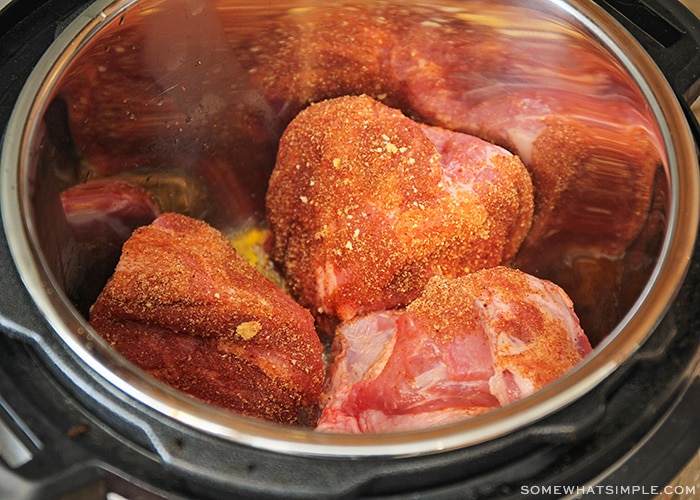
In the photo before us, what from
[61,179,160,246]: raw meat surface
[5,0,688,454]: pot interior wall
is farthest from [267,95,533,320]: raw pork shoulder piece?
[61,179,160,246]: raw meat surface

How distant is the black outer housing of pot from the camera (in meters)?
0.66

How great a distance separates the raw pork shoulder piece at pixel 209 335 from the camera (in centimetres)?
93

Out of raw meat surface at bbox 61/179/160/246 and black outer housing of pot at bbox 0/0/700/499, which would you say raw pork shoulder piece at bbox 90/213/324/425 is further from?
black outer housing of pot at bbox 0/0/700/499

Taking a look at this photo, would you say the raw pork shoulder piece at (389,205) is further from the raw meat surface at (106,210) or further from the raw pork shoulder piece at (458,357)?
the raw meat surface at (106,210)

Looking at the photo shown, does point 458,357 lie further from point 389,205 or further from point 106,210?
point 106,210

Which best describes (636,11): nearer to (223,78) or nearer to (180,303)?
(223,78)

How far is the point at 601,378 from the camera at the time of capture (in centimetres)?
69

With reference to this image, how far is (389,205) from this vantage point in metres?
1.10

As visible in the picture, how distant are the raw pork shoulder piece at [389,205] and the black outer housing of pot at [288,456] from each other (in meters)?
0.39

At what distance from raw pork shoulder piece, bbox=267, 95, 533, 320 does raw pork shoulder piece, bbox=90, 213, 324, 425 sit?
0.47 ft

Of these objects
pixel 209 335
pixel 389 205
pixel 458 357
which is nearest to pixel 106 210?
pixel 209 335

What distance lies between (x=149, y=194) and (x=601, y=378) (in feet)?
2.51

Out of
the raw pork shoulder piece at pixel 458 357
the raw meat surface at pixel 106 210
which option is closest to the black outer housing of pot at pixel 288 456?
the raw pork shoulder piece at pixel 458 357

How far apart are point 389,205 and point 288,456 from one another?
51 centimetres
